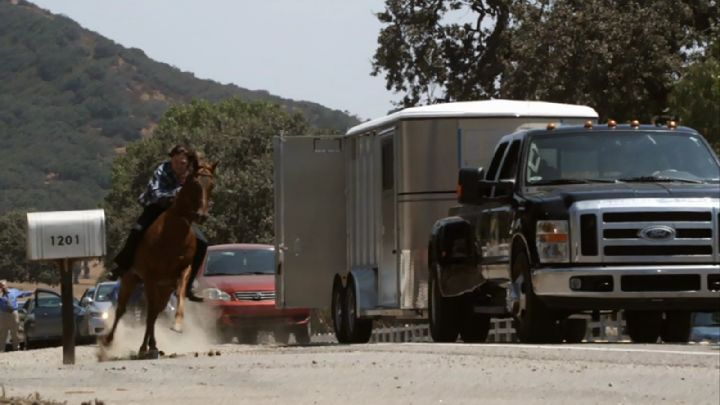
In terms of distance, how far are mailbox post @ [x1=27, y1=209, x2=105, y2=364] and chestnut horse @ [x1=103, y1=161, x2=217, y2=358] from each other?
502 mm

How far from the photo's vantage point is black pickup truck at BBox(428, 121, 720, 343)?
17375 mm

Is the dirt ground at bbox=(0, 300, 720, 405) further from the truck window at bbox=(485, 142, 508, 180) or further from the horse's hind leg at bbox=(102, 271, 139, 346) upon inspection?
the horse's hind leg at bbox=(102, 271, 139, 346)

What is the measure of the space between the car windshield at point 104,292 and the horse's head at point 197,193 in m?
20.7

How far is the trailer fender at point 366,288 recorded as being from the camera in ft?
78.0

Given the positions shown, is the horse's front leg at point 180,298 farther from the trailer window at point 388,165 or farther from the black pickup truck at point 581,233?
the trailer window at point 388,165

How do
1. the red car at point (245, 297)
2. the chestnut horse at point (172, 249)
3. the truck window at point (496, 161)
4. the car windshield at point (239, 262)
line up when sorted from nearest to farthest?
the truck window at point (496, 161) → the chestnut horse at point (172, 249) → the red car at point (245, 297) → the car windshield at point (239, 262)

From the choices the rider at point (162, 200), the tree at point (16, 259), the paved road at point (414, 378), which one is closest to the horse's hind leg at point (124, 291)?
the rider at point (162, 200)

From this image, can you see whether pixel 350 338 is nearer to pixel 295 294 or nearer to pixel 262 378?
pixel 295 294

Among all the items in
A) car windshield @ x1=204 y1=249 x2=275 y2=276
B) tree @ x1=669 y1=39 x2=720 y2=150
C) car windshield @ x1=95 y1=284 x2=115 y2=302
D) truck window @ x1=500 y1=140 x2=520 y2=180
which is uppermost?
tree @ x1=669 y1=39 x2=720 y2=150

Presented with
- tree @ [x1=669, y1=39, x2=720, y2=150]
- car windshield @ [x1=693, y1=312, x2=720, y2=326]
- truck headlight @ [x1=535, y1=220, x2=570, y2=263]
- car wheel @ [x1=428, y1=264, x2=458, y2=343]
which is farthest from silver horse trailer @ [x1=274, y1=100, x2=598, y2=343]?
tree @ [x1=669, y1=39, x2=720, y2=150]

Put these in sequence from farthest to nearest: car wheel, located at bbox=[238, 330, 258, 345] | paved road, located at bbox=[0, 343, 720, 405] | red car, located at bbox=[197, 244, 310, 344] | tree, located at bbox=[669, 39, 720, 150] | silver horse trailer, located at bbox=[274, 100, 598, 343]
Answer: tree, located at bbox=[669, 39, 720, 150]
car wheel, located at bbox=[238, 330, 258, 345]
red car, located at bbox=[197, 244, 310, 344]
silver horse trailer, located at bbox=[274, 100, 598, 343]
paved road, located at bbox=[0, 343, 720, 405]

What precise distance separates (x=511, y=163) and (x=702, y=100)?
27357mm

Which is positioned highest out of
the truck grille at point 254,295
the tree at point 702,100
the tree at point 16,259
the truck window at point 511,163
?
the tree at point 702,100

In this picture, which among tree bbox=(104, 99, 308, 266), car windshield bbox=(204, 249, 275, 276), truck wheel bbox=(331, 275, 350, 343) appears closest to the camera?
truck wheel bbox=(331, 275, 350, 343)
